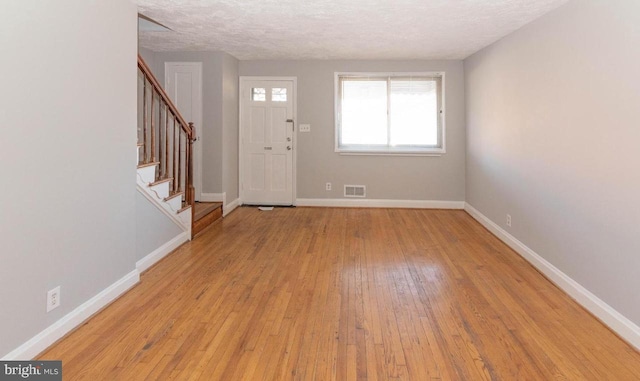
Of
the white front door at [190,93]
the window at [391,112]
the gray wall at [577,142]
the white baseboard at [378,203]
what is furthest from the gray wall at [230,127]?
the gray wall at [577,142]

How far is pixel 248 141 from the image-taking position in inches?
285

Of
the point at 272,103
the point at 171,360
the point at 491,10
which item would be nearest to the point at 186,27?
the point at 272,103

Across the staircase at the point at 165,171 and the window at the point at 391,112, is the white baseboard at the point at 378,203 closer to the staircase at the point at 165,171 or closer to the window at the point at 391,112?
the window at the point at 391,112

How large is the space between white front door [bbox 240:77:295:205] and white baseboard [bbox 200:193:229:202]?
34.0 inches

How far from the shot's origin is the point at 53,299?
2.53 metres

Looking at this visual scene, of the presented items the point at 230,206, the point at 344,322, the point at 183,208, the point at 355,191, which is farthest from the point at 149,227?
the point at 355,191

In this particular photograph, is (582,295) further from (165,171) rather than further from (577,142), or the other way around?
(165,171)

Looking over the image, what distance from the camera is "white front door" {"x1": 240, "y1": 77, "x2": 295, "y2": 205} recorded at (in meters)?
7.17

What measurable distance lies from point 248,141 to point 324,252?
331 cm

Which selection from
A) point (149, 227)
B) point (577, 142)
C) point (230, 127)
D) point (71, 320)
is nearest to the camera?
point (71, 320)

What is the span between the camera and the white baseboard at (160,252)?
388 cm

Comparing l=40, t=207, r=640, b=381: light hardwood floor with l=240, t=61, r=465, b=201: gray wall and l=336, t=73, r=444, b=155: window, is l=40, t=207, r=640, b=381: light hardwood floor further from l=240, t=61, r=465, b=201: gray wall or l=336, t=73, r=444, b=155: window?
l=336, t=73, r=444, b=155: window

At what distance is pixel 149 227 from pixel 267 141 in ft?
11.4

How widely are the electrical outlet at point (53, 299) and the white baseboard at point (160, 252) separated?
1.17 metres
